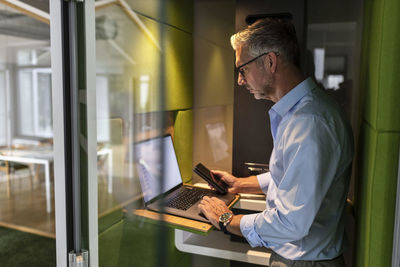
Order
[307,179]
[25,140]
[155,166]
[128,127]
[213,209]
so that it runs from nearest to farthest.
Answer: [307,179]
[213,209]
[128,127]
[155,166]
[25,140]

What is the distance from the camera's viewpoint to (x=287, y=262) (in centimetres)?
140

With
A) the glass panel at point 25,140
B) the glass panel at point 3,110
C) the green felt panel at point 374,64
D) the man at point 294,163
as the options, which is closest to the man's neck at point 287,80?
the man at point 294,163

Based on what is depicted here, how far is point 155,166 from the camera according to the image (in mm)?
1834

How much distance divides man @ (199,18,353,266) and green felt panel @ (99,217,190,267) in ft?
1.25

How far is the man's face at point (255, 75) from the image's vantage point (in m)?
1.47

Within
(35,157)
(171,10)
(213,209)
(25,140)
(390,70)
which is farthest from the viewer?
(35,157)

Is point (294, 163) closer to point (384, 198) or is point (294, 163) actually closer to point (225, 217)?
point (384, 198)

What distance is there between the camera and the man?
1.16 metres

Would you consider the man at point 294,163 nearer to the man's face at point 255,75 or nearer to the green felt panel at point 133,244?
the man's face at point 255,75

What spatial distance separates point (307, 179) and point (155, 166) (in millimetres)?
892

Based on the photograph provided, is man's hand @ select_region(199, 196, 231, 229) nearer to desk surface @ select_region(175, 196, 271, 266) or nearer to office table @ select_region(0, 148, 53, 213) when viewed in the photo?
desk surface @ select_region(175, 196, 271, 266)

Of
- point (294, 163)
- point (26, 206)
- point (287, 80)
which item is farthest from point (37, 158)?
point (294, 163)

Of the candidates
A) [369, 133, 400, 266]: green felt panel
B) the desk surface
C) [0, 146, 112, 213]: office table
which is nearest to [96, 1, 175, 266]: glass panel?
the desk surface

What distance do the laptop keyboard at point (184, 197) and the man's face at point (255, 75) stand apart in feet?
2.08
